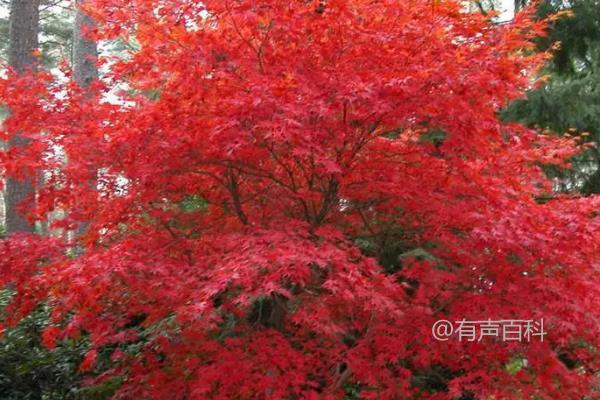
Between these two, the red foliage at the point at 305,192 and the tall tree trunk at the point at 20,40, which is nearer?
the red foliage at the point at 305,192

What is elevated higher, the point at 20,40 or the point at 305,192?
the point at 20,40

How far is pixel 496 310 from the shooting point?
3613 mm

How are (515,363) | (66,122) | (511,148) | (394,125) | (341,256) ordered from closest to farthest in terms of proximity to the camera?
1. (341,256)
2. (394,125)
3. (66,122)
4. (511,148)
5. (515,363)

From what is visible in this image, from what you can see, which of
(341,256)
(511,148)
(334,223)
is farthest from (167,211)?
(511,148)

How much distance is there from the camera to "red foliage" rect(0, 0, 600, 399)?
11.1 feet

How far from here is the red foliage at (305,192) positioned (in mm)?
3391

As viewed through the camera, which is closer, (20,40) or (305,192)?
(305,192)

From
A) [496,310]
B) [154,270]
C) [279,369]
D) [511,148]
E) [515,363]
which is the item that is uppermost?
[511,148]

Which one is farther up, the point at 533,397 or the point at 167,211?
the point at 167,211

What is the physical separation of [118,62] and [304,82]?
1356mm

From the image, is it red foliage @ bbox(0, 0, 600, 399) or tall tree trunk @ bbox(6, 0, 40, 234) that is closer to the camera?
red foliage @ bbox(0, 0, 600, 399)

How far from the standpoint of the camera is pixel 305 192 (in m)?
3.99

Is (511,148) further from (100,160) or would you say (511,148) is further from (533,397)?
(100,160)

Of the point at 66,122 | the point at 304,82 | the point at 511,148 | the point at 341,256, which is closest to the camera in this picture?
the point at 341,256
